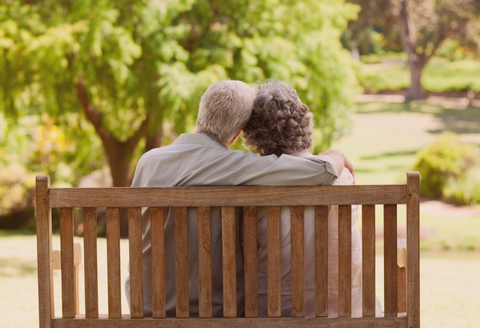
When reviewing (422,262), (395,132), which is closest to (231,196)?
(422,262)

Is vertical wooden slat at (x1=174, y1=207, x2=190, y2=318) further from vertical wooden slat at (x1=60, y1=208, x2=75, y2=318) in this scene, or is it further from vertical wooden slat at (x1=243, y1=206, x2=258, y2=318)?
vertical wooden slat at (x1=60, y1=208, x2=75, y2=318)

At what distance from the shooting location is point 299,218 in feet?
7.08

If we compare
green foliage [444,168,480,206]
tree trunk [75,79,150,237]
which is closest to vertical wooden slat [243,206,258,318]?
tree trunk [75,79,150,237]

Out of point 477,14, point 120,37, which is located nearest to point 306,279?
point 120,37

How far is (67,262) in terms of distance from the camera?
2.21 metres

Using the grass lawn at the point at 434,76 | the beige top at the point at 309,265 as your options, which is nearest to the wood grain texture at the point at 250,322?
the beige top at the point at 309,265

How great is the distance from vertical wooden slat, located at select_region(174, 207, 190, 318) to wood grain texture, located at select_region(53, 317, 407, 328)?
7cm

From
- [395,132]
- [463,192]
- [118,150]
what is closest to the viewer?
[118,150]

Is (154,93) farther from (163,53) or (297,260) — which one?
(297,260)

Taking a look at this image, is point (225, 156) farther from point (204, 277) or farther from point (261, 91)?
point (204, 277)

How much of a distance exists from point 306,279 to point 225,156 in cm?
63

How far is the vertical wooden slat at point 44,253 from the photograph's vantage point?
2.13m

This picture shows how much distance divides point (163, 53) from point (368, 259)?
21.7ft

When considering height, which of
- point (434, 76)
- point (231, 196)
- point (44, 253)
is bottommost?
point (44, 253)
